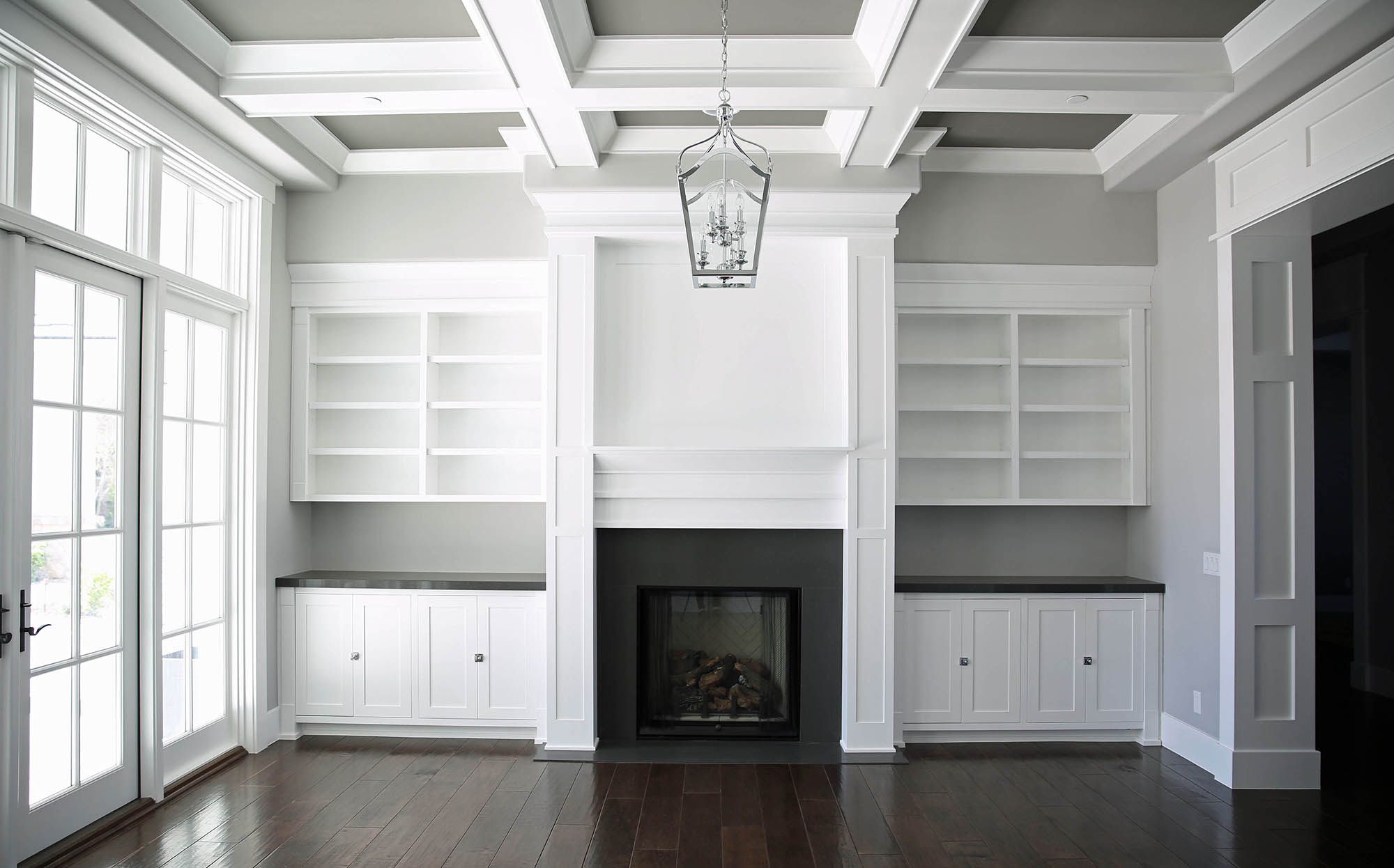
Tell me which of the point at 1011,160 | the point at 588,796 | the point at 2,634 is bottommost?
the point at 588,796

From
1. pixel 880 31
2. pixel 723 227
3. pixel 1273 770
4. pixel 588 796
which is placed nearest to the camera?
pixel 723 227

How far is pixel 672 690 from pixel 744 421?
1.53 metres

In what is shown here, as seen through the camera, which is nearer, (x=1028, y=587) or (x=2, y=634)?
(x=2, y=634)

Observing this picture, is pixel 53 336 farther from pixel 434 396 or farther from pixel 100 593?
pixel 434 396

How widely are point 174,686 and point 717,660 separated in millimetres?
2647

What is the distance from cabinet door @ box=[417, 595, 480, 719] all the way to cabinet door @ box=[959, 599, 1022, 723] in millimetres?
2670

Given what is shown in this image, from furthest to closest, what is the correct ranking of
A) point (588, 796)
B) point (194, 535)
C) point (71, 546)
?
1. point (194, 535)
2. point (588, 796)
3. point (71, 546)

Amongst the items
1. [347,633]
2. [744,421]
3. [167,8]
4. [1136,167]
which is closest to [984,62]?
[1136,167]

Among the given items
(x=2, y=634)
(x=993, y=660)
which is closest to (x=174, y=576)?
(x=2, y=634)

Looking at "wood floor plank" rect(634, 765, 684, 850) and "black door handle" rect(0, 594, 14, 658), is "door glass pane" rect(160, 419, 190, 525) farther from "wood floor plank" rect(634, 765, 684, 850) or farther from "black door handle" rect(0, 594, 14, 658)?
"wood floor plank" rect(634, 765, 684, 850)

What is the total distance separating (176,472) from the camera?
376cm

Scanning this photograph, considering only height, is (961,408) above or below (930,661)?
above

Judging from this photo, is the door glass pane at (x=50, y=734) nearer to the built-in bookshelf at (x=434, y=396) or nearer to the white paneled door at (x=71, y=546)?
the white paneled door at (x=71, y=546)

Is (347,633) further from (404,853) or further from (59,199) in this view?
(59,199)
